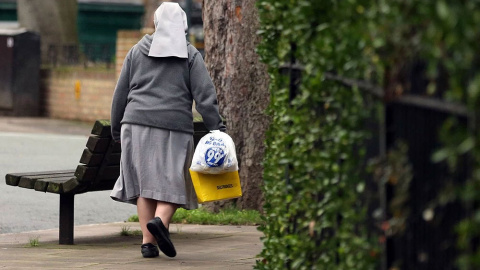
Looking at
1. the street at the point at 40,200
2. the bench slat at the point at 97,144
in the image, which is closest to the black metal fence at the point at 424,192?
the bench slat at the point at 97,144

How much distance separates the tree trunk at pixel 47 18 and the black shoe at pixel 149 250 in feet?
61.2

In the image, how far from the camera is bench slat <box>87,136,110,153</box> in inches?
284

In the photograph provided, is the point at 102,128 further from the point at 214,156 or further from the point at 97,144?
the point at 214,156

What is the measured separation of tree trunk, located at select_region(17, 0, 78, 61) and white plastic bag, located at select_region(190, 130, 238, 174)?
738 inches

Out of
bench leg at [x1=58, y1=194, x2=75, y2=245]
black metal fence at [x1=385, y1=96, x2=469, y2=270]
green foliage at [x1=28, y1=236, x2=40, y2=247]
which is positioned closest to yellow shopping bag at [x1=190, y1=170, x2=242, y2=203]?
bench leg at [x1=58, y1=194, x2=75, y2=245]

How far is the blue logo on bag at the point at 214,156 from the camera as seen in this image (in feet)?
21.7

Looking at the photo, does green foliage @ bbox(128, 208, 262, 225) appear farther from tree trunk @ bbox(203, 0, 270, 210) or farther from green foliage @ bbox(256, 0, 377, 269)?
green foliage @ bbox(256, 0, 377, 269)

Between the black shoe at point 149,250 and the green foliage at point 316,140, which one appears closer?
the green foliage at point 316,140

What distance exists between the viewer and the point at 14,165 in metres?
13.6

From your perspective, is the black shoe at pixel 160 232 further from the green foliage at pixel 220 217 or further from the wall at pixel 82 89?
the wall at pixel 82 89

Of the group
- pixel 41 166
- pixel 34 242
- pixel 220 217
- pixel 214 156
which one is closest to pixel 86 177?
pixel 34 242

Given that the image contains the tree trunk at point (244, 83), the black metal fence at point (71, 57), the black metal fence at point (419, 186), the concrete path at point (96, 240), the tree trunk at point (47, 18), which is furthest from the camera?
the tree trunk at point (47, 18)

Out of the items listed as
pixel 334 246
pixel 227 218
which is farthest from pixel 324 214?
pixel 227 218

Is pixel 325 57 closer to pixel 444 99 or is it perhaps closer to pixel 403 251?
pixel 403 251
